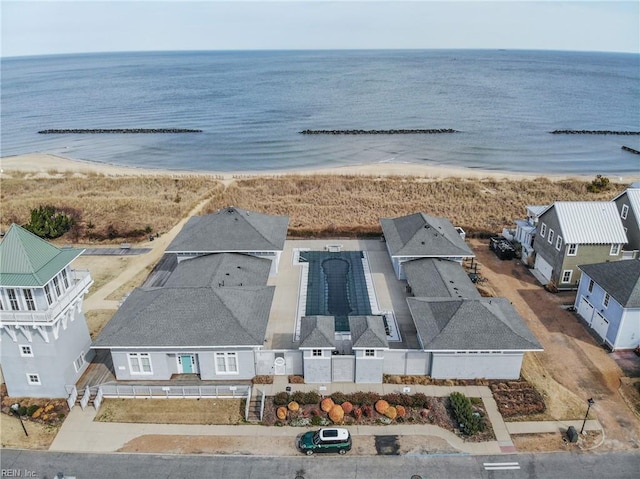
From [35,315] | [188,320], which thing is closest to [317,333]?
[188,320]

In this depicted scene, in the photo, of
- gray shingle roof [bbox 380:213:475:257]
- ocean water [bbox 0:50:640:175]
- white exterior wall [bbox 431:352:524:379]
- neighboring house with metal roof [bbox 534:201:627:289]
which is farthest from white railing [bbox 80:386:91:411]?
ocean water [bbox 0:50:640:175]

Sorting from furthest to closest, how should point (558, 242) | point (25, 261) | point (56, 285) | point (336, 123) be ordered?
point (336, 123)
point (558, 242)
point (56, 285)
point (25, 261)

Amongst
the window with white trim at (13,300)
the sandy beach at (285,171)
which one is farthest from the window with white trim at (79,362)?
the sandy beach at (285,171)

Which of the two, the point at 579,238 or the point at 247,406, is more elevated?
the point at 579,238

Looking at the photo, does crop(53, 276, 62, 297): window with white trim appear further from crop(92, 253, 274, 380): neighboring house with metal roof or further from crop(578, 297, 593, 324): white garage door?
crop(578, 297, 593, 324): white garage door

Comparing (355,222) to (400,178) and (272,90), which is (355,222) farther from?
(272,90)

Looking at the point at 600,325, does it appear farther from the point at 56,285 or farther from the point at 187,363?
the point at 56,285
